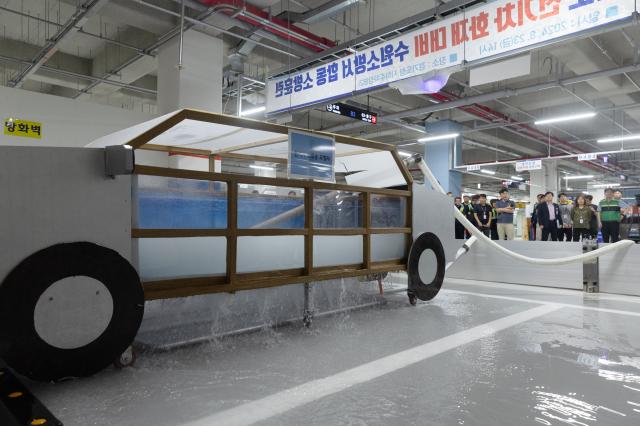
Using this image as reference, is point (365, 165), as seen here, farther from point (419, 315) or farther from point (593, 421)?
point (593, 421)

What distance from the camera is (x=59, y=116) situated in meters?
5.99

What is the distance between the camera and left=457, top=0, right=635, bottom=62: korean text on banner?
4.14 m

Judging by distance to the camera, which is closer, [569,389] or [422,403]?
[422,403]

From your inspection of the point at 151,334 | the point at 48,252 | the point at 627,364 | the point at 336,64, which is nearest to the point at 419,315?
the point at 627,364

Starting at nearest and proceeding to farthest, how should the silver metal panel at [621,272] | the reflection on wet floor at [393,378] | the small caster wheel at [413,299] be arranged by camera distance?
the reflection on wet floor at [393,378] → the small caster wheel at [413,299] → the silver metal panel at [621,272]

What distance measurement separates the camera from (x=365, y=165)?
4387 mm

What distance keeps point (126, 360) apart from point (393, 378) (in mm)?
1402

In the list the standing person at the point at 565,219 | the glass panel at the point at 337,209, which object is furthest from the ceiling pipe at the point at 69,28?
the standing person at the point at 565,219

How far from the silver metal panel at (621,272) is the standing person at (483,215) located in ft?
11.2

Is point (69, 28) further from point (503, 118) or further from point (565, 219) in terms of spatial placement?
point (503, 118)

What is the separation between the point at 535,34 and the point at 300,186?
10.7 feet

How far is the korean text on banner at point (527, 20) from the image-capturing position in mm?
4141

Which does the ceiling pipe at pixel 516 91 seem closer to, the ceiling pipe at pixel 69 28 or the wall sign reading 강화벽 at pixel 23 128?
the ceiling pipe at pixel 69 28

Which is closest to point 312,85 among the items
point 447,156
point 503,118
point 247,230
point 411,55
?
point 411,55
